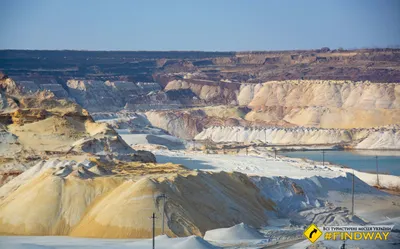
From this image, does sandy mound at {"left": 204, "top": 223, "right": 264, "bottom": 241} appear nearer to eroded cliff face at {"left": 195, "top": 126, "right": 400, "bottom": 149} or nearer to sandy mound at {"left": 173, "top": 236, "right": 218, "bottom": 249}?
sandy mound at {"left": 173, "top": 236, "right": 218, "bottom": 249}

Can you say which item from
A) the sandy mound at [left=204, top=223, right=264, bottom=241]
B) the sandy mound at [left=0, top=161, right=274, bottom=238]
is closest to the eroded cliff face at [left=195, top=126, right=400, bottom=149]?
the sandy mound at [left=0, top=161, right=274, bottom=238]

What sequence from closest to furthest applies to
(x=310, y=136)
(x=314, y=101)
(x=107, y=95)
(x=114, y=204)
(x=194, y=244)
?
(x=194, y=244) → (x=114, y=204) → (x=310, y=136) → (x=314, y=101) → (x=107, y=95)

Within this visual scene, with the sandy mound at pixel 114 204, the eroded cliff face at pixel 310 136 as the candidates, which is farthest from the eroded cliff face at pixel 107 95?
the sandy mound at pixel 114 204

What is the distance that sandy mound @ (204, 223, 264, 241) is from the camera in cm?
3656

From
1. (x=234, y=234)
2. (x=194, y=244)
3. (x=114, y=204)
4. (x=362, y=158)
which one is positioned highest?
(x=362, y=158)

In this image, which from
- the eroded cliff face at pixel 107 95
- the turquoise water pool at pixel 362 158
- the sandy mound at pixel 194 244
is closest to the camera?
the sandy mound at pixel 194 244

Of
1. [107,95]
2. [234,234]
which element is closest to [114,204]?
[234,234]

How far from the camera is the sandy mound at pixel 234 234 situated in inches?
1439

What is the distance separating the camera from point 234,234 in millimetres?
36656

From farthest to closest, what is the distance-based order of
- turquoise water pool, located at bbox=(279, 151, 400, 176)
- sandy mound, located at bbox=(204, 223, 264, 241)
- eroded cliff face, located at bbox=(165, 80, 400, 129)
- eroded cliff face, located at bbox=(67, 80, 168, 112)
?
eroded cliff face, located at bbox=(67, 80, 168, 112), eroded cliff face, located at bbox=(165, 80, 400, 129), turquoise water pool, located at bbox=(279, 151, 400, 176), sandy mound, located at bbox=(204, 223, 264, 241)

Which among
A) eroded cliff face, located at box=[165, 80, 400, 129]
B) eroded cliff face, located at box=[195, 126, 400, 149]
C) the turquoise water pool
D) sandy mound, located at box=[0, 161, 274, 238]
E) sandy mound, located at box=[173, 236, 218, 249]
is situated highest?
eroded cliff face, located at box=[165, 80, 400, 129]

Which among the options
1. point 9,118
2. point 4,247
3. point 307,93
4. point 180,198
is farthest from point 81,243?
point 307,93

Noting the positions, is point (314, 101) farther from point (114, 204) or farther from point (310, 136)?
point (114, 204)

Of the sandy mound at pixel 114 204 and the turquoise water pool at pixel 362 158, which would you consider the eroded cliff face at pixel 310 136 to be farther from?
the sandy mound at pixel 114 204
